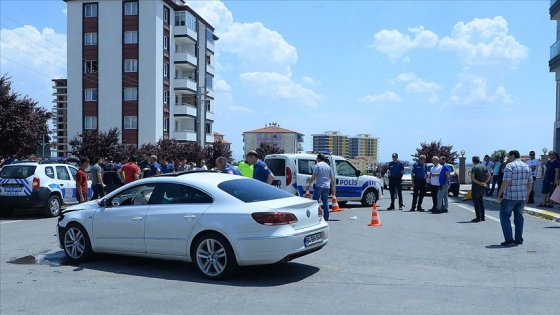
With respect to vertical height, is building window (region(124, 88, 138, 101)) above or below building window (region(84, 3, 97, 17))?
below

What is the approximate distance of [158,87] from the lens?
185ft

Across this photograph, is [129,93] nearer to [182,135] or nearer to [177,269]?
[182,135]

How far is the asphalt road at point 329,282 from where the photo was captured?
6.36 m

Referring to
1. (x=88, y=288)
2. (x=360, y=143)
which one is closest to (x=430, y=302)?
(x=88, y=288)

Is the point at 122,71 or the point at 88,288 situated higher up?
the point at 122,71

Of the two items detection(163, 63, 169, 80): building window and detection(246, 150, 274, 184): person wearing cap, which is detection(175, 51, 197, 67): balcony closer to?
detection(163, 63, 169, 80): building window

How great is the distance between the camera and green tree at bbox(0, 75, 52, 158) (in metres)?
22.3

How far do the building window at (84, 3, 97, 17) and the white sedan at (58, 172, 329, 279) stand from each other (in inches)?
2026

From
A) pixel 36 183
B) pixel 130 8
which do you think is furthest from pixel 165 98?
pixel 36 183

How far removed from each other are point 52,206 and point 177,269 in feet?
31.6

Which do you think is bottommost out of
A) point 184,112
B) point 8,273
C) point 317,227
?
point 8,273

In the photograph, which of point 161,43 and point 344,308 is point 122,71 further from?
point 344,308

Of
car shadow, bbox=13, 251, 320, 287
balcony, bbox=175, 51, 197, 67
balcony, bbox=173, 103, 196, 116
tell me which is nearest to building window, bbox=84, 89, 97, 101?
balcony, bbox=173, 103, 196, 116

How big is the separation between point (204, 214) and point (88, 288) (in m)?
1.83
